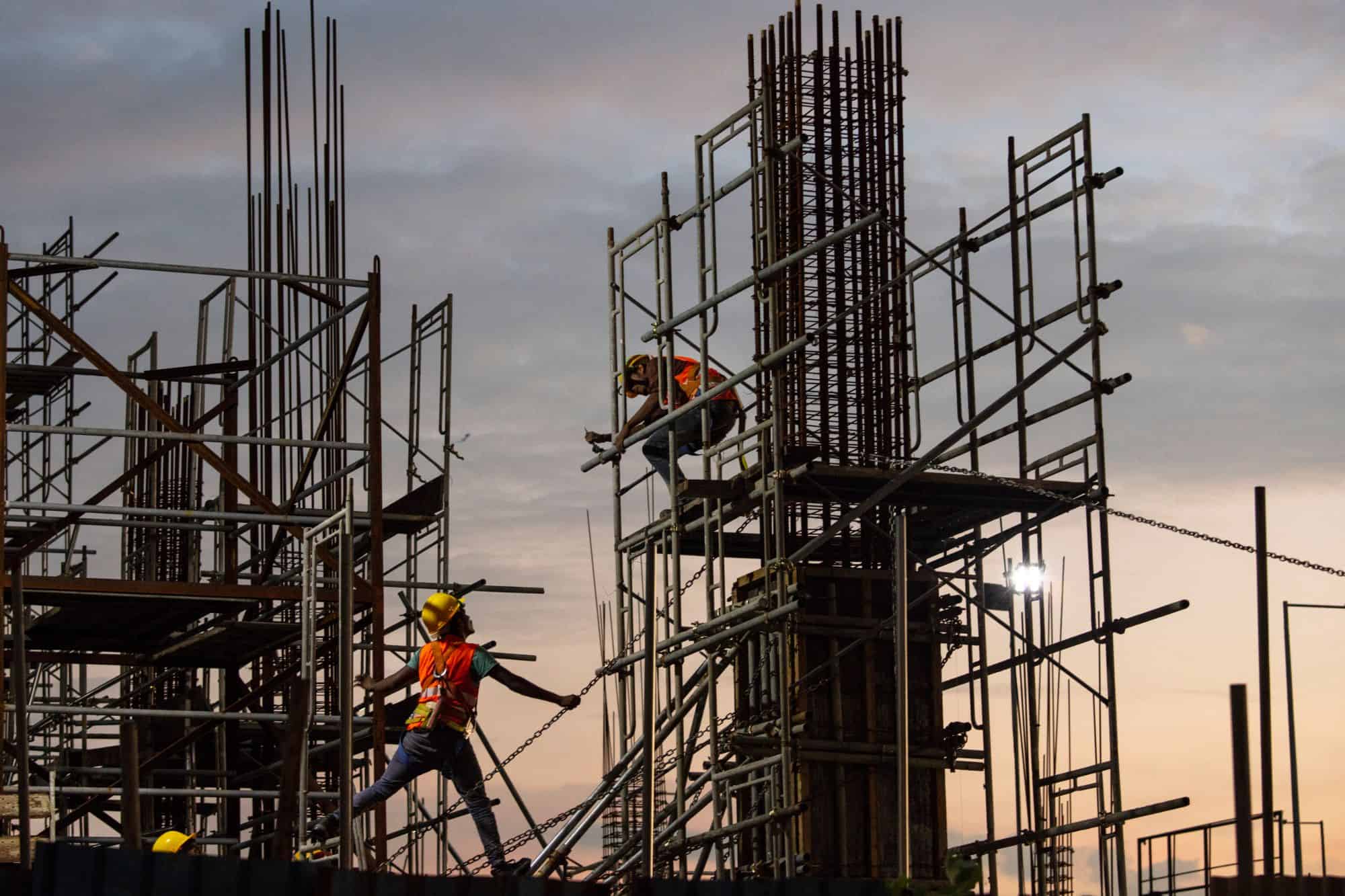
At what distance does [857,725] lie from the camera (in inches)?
934

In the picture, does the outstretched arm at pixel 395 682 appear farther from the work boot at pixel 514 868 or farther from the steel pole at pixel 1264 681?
the steel pole at pixel 1264 681

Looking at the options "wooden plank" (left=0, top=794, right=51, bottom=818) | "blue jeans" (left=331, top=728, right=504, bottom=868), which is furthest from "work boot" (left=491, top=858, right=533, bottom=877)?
"wooden plank" (left=0, top=794, right=51, bottom=818)

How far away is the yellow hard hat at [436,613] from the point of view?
19.8 m

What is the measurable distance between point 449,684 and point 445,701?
0.43ft

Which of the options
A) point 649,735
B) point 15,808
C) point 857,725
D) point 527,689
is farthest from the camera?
point 857,725

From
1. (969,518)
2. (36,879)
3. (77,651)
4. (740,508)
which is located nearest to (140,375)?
(77,651)

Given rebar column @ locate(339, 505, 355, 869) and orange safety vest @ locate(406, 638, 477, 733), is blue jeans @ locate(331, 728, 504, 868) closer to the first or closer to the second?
orange safety vest @ locate(406, 638, 477, 733)

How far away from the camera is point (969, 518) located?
24281 mm

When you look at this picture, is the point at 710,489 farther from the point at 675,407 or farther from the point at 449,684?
the point at 449,684

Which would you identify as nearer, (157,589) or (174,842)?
(174,842)

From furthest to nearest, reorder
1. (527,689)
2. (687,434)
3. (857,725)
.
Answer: (687,434)
(857,725)
(527,689)

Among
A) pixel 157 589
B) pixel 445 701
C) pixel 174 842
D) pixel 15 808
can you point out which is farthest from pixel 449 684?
pixel 15 808

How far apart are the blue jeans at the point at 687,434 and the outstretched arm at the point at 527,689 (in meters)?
4.61

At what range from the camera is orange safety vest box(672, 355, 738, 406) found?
23828mm
